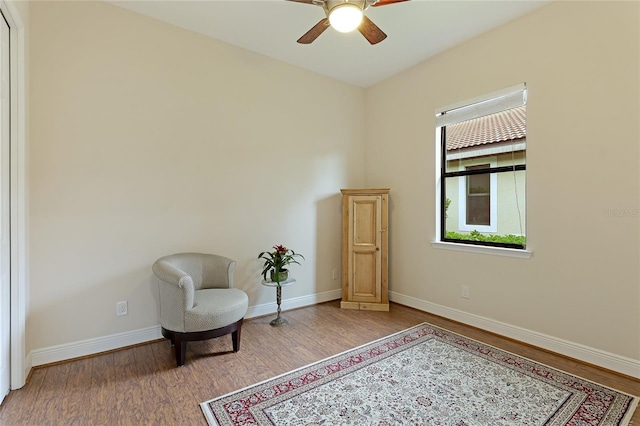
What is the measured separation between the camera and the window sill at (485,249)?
9.37ft

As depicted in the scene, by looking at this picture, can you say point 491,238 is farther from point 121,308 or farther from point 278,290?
point 121,308

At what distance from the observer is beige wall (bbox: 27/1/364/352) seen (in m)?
2.46

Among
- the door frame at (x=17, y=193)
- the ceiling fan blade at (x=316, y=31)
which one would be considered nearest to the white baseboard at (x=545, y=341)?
the ceiling fan blade at (x=316, y=31)

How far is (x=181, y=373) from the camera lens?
2318mm

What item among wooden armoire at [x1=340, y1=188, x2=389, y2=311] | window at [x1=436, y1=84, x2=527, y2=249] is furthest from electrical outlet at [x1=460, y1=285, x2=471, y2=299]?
wooden armoire at [x1=340, y1=188, x2=389, y2=311]

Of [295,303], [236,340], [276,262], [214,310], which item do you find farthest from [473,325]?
[214,310]

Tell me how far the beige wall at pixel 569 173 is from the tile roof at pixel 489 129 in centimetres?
17

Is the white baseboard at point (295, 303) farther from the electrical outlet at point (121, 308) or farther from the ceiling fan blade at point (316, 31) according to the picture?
the ceiling fan blade at point (316, 31)

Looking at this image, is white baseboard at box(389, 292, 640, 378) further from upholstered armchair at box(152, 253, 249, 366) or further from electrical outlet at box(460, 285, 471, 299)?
upholstered armchair at box(152, 253, 249, 366)

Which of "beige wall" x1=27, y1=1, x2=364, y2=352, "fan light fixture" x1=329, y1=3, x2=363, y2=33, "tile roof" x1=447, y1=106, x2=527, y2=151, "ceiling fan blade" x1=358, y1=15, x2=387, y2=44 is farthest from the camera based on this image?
"tile roof" x1=447, y1=106, x2=527, y2=151

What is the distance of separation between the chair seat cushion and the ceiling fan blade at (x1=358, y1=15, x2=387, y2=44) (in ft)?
7.67

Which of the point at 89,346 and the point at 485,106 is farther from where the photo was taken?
the point at 485,106

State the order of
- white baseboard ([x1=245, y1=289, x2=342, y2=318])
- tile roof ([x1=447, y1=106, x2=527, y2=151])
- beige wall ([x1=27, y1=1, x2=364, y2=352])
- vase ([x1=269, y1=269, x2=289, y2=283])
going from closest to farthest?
beige wall ([x1=27, y1=1, x2=364, y2=352]) → tile roof ([x1=447, y1=106, x2=527, y2=151]) → vase ([x1=269, y1=269, x2=289, y2=283]) → white baseboard ([x1=245, y1=289, x2=342, y2=318])

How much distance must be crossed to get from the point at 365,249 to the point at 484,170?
1.58 meters
